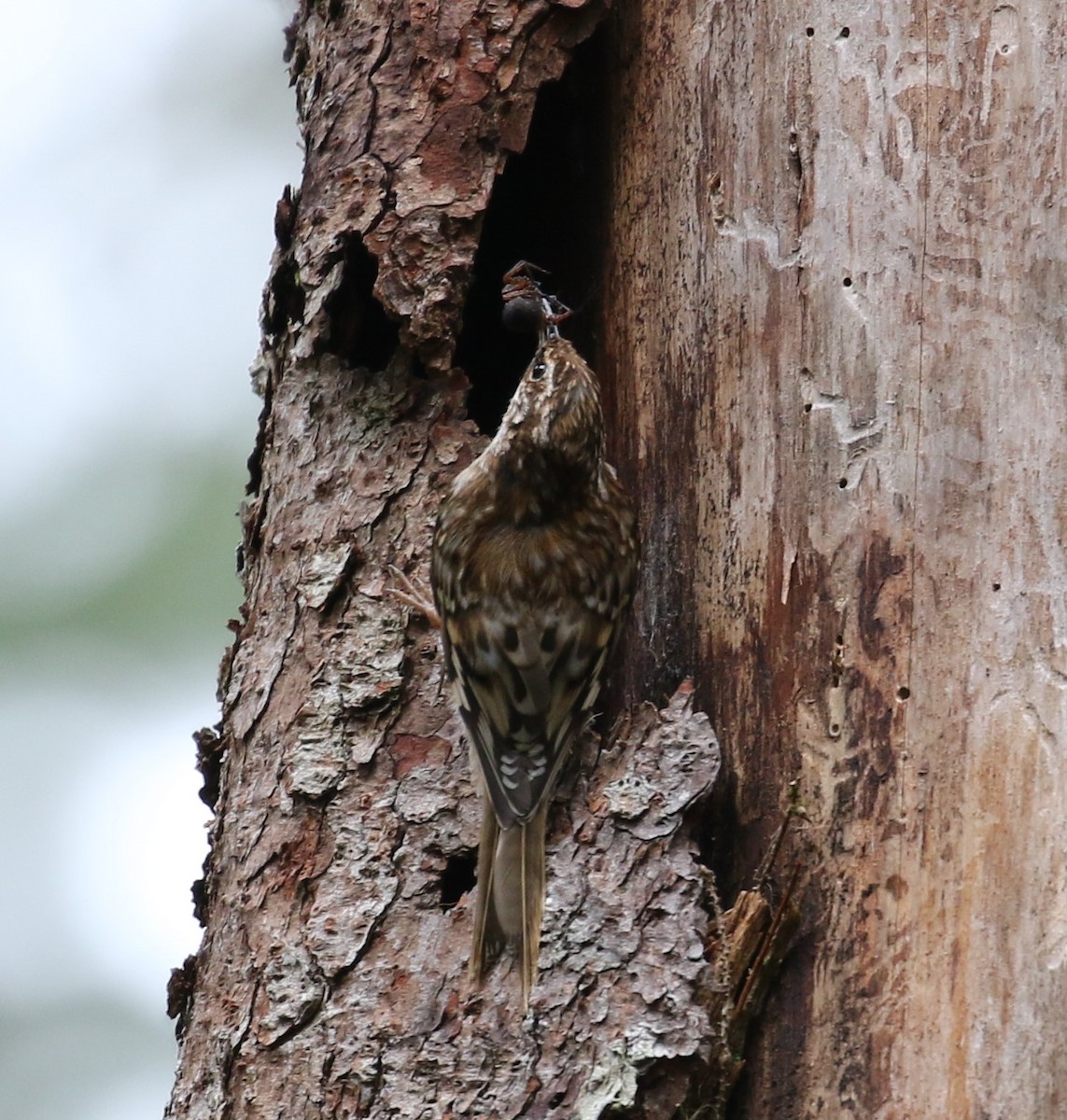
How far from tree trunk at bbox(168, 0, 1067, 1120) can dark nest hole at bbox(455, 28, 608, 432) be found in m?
0.03

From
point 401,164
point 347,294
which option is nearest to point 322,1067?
point 347,294

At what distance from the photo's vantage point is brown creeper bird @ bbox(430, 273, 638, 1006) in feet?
10.2

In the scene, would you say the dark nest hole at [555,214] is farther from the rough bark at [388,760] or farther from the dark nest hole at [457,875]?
the dark nest hole at [457,875]

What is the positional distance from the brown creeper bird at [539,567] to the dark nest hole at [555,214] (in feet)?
0.58

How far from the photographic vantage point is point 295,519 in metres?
3.20

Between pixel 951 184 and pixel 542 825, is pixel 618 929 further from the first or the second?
pixel 951 184

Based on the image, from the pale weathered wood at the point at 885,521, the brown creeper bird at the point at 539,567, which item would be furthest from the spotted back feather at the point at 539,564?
the pale weathered wood at the point at 885,521

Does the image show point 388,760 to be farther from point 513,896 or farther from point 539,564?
point 539,564

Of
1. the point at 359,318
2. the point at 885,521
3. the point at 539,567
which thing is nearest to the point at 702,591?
the point at 885,521

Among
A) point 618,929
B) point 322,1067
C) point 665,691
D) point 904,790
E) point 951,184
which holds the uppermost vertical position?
point 951,184

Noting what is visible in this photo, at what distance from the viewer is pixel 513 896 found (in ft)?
8.84

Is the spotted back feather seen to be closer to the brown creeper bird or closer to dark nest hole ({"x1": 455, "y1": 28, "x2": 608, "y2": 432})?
the brown creeper bird

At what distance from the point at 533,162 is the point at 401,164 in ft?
1.51

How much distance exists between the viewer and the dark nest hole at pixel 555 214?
338cm
